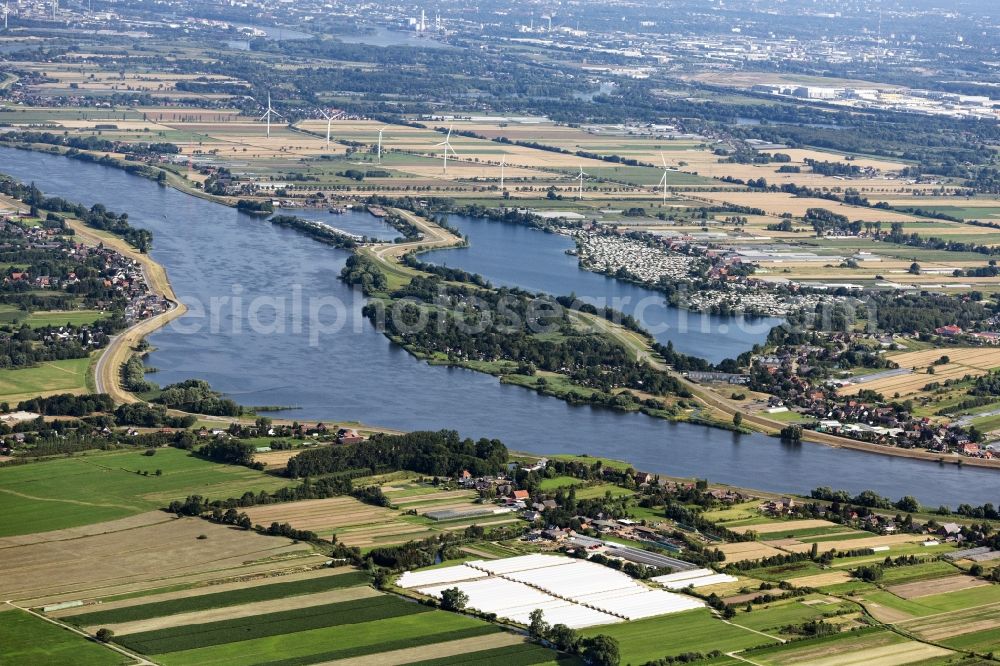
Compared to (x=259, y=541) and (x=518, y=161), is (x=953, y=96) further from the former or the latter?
(x=259, y=541)

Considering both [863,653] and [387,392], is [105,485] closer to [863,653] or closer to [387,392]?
[387,392]

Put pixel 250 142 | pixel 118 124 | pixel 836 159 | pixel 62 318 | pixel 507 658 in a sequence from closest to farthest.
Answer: pixel 507 658 → pixel 62 318 → pixel 250 142 → pixel 118 124 → pixel 836 159

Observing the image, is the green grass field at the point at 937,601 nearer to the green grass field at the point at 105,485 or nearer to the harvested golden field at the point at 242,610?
the harvested golden field at the point at 242,610

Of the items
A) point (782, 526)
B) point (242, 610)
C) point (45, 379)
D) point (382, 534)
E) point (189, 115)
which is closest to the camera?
point (242, 610)

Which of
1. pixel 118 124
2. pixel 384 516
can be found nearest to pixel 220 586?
pixel 384 516

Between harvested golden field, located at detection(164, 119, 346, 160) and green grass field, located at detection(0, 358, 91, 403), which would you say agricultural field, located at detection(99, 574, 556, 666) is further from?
harvested golden field, located at detection(164, 119, 346, 160)

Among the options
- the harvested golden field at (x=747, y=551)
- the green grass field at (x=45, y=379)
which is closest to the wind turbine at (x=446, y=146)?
the green grass field at (x=45, y=379)
